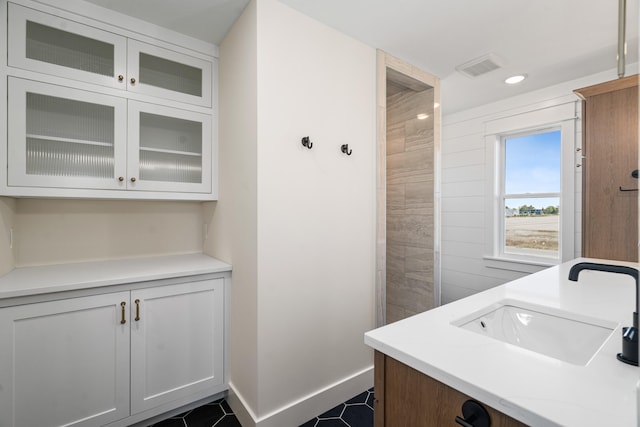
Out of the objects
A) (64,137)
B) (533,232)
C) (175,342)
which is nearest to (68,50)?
(64,137)

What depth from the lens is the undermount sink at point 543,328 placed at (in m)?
0.98

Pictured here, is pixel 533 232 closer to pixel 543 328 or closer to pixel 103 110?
pixel 543 328

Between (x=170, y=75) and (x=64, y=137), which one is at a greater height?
(x=170, y=75)

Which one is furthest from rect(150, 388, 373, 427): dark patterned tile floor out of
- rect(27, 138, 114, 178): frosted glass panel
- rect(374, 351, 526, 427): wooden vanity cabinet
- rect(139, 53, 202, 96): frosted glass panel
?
rect(139, 53, 202, 96): frosted glass panel

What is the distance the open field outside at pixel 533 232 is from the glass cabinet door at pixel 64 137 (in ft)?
11.9

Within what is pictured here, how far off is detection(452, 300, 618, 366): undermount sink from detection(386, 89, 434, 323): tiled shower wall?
142 centimetres

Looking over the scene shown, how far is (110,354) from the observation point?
1.56 metres

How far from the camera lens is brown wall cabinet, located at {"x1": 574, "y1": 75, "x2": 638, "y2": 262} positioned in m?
1.95

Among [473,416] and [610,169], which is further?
[610,169]

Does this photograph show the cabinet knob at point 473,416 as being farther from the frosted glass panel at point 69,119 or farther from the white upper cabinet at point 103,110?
the frosted glass panel at point 69,119

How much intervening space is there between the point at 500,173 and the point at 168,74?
3354 mm

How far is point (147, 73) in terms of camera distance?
1.87 metres

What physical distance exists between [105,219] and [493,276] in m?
3.67

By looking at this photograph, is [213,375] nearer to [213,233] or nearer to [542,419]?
[213,233]
